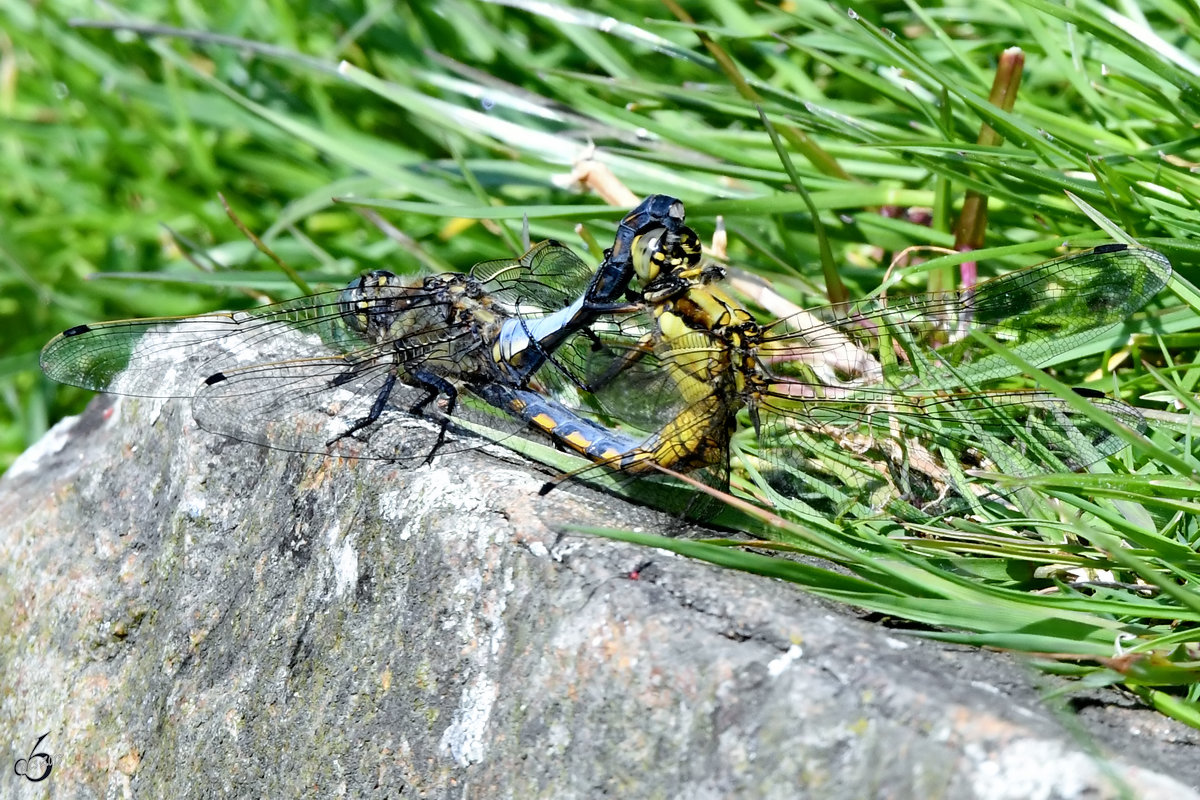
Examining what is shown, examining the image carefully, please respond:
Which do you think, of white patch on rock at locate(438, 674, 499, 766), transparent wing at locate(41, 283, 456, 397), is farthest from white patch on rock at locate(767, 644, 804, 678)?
transparent wing at locate(41, 283, 456, 397)

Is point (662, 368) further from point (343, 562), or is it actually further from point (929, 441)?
point (343, 562)

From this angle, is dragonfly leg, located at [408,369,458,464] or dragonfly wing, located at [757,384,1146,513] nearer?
dragonfly wing, located at [757,384,1146,513]

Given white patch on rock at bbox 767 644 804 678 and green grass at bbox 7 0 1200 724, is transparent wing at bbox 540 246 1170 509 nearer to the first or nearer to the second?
green grass at bbox 7 0 1200 724

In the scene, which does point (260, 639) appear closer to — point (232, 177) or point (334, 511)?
point (334, 511)

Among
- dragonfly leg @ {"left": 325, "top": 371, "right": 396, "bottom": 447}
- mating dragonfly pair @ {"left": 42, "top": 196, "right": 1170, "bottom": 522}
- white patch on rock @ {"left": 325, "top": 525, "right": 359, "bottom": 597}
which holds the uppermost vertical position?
mating dragonfly pair @ {"left": 42, "top": 196, "right": 1170, "bottom": 522}

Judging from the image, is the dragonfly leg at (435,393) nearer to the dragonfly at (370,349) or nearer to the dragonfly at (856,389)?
the dragonfly at (370,349)

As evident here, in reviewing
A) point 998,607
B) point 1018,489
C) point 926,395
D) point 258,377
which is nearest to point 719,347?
point 926,395

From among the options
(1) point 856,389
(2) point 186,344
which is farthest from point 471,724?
(2) point 186,344
